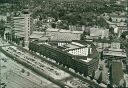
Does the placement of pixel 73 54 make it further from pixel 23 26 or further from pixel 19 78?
pixel 23 26

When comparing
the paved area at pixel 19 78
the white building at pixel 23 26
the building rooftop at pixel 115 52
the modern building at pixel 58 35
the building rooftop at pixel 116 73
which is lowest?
the paved area at pixel 19 78

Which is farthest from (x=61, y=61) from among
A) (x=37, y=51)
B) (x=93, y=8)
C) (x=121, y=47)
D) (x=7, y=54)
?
(x=93, y=8)

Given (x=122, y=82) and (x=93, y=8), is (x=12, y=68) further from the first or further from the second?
(x=93, y=8)

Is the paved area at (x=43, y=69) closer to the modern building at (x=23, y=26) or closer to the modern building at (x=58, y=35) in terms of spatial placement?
the modern building at (x=23, y=26)

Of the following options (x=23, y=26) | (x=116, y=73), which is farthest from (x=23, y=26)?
(x=116, y=73)

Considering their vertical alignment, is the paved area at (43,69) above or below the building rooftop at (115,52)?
below

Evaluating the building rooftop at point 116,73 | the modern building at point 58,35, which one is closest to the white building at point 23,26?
the modern building at point 58,35

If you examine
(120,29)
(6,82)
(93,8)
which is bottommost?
(6,82)

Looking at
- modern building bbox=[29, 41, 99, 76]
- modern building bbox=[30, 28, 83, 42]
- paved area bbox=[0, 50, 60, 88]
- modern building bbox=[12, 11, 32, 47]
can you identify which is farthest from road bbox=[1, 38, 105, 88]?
modern building bbox=[30, 28, 83, 42]
